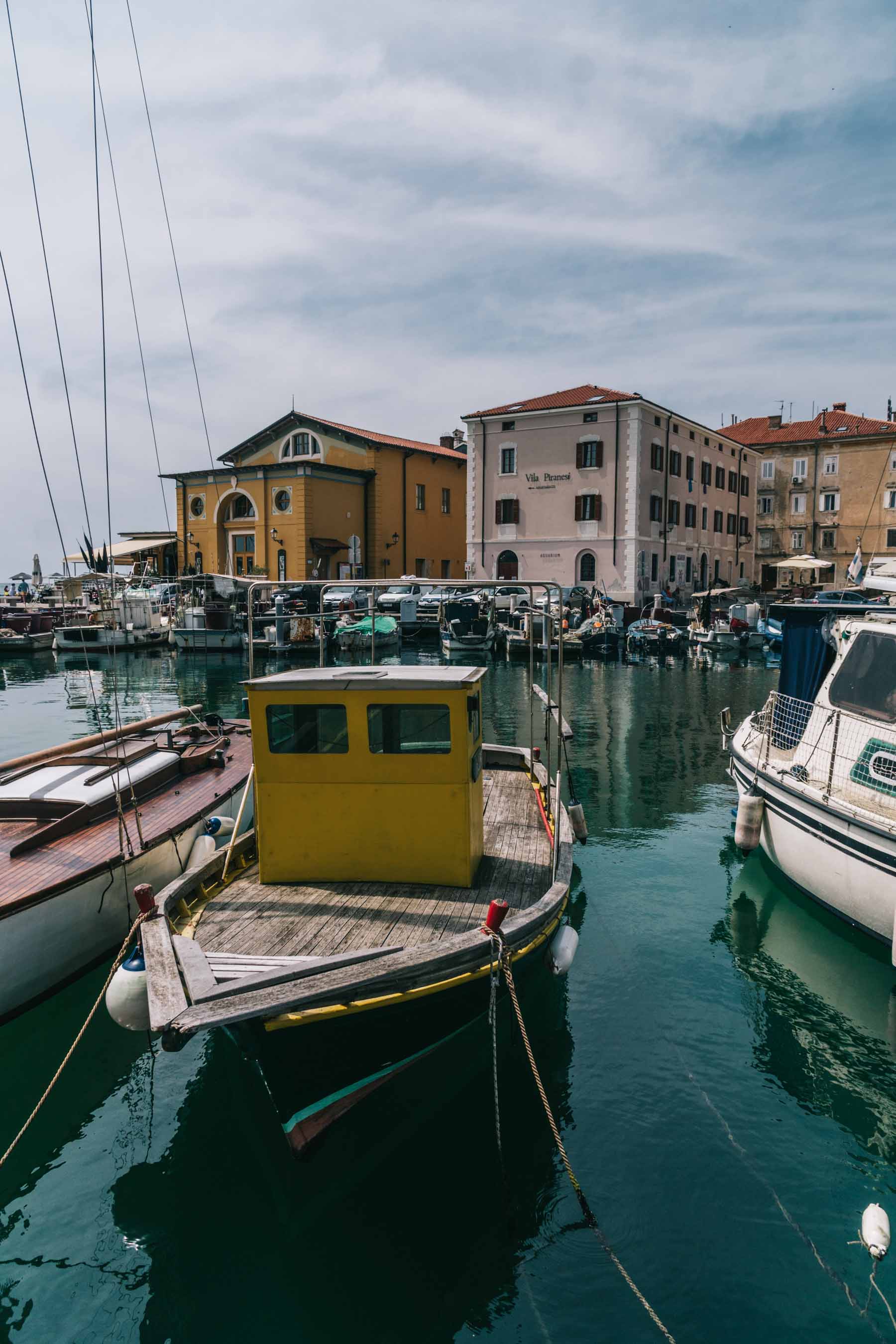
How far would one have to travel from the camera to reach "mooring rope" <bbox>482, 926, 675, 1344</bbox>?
197 inches

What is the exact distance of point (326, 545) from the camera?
51062 millimetres

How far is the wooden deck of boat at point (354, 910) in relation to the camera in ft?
20.8

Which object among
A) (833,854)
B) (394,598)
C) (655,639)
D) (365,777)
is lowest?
(833,854)

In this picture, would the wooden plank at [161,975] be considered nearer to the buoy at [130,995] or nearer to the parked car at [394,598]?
the buoy at [130,995]

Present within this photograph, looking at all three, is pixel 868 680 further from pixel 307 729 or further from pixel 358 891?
pixel 307 729

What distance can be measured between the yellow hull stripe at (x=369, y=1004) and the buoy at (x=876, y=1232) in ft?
8.75

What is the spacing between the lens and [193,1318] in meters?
5.01

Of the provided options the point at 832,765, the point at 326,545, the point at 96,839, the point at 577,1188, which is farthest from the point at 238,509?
the point at 577,1188

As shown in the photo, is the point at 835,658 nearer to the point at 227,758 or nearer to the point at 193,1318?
the point at 227,758

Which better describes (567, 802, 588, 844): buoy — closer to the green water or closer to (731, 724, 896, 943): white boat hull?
the green water

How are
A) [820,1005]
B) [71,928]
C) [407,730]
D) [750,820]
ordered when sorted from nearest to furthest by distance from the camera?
1. [407,730]
2. [71,928]
3. [820,1005]
4. [750,820]

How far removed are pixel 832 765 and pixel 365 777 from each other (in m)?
5.56

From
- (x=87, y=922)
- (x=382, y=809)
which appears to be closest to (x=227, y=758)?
(x=87, y=922)

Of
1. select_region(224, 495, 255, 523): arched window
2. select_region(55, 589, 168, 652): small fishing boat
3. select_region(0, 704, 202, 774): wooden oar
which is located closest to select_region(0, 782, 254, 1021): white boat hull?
select_region(0, 704, 202, 774): wooden oar
